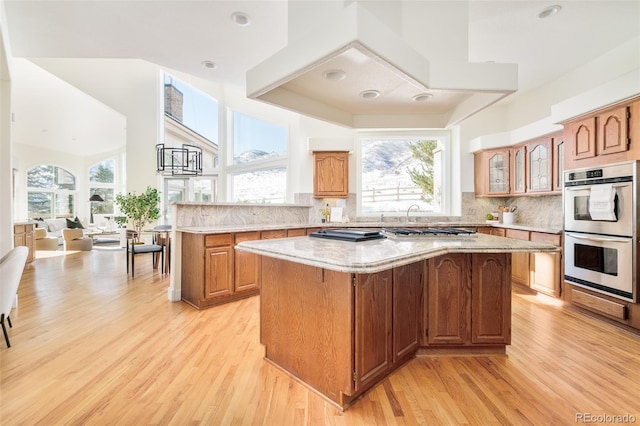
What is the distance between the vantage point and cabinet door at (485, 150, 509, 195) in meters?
4.54

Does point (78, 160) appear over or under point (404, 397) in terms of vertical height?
over

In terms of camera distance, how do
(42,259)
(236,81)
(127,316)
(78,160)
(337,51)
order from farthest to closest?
(78,160)
(42,259)
(236,81)
(127,316)
(337,51)

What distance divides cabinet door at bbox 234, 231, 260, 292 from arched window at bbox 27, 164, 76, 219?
9.34 meters

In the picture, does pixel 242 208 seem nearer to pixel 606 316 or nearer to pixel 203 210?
pixel 203 210

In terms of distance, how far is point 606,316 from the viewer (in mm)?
2779

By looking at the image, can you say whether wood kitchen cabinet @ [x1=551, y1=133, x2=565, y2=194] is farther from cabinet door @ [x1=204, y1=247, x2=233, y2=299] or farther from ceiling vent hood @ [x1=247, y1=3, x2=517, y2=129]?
cabinet door @ [x1=204, y1=247, x2=233, y2=299]

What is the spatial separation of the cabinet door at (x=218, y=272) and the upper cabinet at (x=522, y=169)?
4286mm

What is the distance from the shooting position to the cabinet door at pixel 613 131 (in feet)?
8.58

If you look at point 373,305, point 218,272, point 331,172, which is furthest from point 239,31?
point 373,305

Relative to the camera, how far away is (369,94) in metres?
2.09

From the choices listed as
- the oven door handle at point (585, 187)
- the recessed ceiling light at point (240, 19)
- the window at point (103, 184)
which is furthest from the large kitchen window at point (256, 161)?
the window at point (103, 184)

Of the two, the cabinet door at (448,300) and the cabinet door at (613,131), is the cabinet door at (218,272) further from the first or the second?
the cabinet door at (613,131)

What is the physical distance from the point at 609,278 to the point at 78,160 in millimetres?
13926

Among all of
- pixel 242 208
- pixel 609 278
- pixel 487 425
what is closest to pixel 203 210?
Result: pixel 242 208
